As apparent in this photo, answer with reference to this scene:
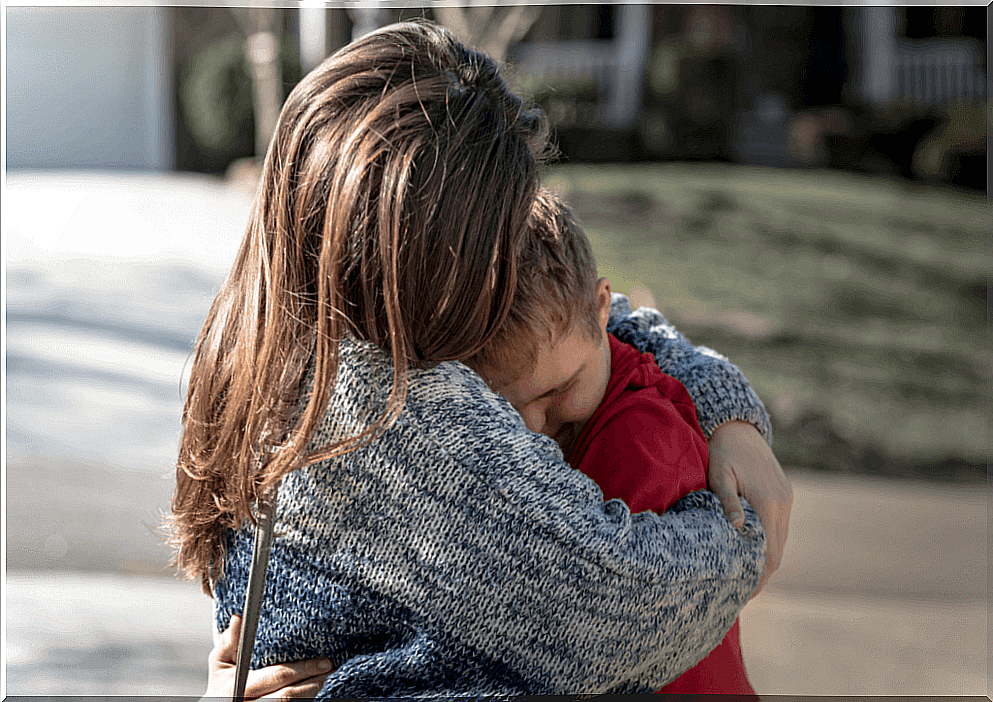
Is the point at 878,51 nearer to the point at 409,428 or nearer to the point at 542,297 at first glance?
the point at 542,297

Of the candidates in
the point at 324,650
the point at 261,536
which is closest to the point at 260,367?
the point at 261,536

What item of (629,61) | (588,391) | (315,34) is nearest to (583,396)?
(588,391)

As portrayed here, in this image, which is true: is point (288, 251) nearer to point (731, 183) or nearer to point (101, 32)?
point (101, 32)

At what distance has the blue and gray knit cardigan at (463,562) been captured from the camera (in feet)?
3.11

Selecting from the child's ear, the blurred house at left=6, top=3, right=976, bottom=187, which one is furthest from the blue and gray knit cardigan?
the blurred house at left=6, top=3, right=976, bottom=187

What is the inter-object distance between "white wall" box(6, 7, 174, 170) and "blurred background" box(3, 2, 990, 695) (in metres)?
0.03

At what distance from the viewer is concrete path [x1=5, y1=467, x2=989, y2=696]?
109 inches

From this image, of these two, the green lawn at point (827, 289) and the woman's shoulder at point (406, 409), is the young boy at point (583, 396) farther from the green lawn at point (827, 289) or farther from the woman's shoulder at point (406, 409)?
the green lawn at point (827, 289)

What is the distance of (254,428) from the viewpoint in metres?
0.96

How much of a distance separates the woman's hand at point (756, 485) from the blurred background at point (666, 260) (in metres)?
0.59

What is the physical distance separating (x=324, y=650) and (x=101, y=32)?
6568 mm

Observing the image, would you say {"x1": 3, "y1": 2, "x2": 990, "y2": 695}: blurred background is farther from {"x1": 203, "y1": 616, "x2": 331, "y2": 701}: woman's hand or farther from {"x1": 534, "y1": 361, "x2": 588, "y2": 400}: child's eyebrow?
{"x1": 203, "y1": 616, "x2": 331, "y2": 701}: woman's hand

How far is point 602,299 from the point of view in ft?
4.04

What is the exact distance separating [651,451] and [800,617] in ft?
8.26
